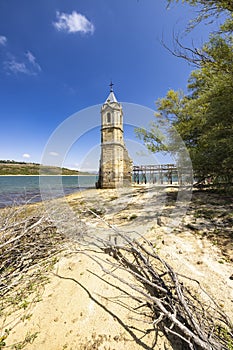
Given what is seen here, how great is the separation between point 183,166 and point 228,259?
23.0 ft

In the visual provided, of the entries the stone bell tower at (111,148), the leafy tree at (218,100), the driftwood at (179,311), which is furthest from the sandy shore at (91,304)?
the stone bell tower at (111,148)

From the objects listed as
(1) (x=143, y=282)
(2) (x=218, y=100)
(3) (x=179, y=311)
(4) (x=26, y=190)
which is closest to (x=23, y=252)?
(1) (x=143, y=282)

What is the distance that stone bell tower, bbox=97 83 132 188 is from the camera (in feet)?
54.5

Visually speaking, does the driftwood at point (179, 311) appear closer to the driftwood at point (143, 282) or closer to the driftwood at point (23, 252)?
the driftwood at point (143, 282)

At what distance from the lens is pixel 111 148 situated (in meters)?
16.7

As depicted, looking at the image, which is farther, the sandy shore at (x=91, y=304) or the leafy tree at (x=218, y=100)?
the leafy tree at (x=218, y=100)

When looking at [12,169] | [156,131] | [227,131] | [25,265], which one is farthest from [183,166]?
[12,169]

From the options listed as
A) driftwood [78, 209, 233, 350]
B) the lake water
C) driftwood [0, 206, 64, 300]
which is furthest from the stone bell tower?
driftwood [78, 209, 233, 350]

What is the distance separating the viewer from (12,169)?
80250mm

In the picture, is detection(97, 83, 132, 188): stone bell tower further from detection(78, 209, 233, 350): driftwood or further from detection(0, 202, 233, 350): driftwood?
detection(78, 209, 233, 350): driftwood

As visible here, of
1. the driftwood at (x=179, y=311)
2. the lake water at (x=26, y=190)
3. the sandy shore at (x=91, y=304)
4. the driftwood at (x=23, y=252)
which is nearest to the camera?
the driftwood at (x=179, y=311)

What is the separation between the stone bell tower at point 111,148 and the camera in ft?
54.5

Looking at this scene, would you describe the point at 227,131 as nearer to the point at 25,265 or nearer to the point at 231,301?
the point at 231,301

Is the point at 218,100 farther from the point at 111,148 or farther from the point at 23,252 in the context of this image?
the point at 111,148
